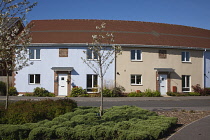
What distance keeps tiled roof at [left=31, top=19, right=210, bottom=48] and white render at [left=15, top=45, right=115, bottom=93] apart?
108 cm

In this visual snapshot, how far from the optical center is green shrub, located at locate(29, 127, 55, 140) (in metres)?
6.73

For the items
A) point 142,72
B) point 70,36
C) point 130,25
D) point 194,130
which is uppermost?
point 130,25

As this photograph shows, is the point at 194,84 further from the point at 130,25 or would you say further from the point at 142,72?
the point at 130,25

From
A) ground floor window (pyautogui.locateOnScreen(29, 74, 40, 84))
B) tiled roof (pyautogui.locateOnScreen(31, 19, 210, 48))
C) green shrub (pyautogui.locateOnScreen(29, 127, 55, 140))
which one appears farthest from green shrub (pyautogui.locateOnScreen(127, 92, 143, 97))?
green shrub (pyautogui.locateOnScreen(29, 127, 55, 140))

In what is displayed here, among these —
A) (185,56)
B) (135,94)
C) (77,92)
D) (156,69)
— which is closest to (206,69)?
(185,56)

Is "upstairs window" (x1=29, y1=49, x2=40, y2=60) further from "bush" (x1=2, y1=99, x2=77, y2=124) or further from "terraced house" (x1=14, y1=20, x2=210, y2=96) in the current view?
"bush" (x1=2, y1=99, x2=77, y2=124)

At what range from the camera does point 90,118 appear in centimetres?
825

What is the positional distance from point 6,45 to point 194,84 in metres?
21.6

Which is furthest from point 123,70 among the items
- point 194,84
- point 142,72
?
point 194,84

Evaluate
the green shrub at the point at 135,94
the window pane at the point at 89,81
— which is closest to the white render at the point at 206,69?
the green shrub at the point at 135,94

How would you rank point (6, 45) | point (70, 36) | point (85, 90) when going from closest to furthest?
point (6, 45) → point (85, 90) → point (70, 36)

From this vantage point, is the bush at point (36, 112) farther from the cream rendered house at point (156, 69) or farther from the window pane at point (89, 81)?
the cream rendered house at point (156, 69)

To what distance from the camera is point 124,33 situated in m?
26.7

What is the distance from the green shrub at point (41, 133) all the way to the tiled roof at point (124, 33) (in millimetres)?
17553
